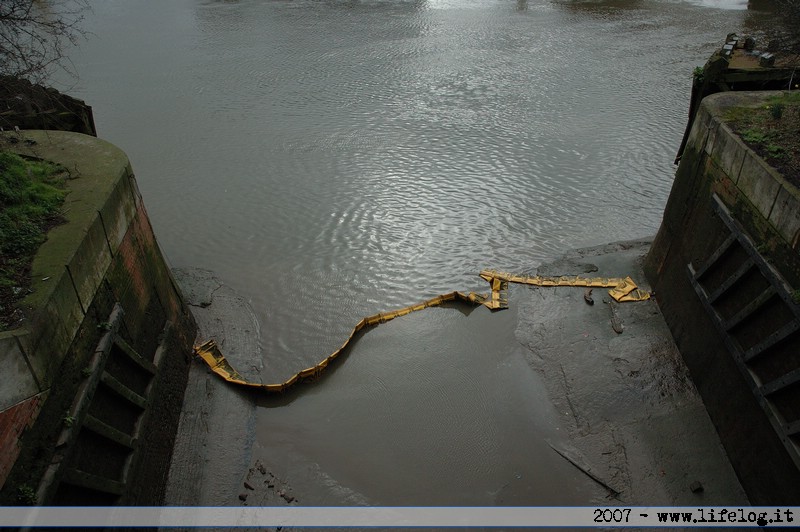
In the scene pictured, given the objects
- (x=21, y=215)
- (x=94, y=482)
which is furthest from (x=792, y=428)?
(x=21, y=215)

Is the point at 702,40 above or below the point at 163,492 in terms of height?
above

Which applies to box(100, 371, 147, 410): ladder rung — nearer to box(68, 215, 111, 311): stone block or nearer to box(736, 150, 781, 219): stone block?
box(68, 215, 111, 311): stone block

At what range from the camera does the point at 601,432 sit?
784cm

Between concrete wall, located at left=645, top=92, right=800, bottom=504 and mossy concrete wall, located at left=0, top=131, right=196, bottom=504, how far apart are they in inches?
267

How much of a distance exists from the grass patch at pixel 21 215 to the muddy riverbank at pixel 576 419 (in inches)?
116

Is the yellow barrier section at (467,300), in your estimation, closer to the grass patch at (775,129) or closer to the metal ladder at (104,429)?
the metal ladder at (104,429)

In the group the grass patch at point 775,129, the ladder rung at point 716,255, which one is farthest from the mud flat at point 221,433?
the grass patch at point 775,129

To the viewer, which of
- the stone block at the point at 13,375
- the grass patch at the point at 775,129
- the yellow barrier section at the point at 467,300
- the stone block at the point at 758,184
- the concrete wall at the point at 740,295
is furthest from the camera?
the yellow barrier section at the point at 467,300

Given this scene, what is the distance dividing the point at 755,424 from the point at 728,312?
150 centimetres

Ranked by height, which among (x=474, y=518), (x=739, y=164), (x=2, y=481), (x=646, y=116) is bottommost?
(x=474, y=518)

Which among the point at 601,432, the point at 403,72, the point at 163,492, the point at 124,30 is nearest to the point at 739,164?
the point at 601,432

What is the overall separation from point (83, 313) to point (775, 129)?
887cm

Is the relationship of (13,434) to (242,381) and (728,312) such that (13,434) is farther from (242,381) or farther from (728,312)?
(728,312)

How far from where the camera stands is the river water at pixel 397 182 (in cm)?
795
